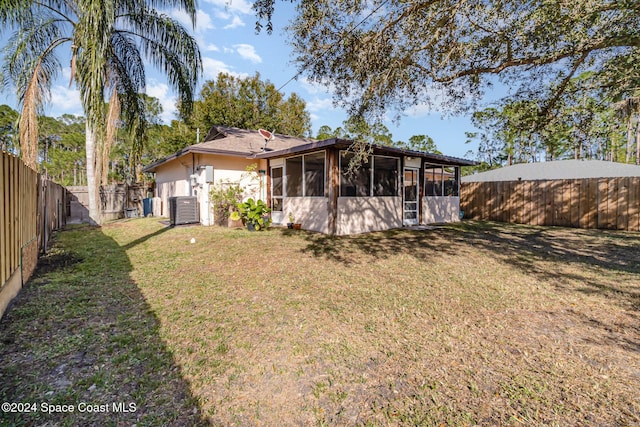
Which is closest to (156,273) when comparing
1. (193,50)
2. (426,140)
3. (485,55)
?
(485,55)

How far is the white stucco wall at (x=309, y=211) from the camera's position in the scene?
8.62m

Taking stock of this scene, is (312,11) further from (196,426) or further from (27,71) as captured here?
(27,71)

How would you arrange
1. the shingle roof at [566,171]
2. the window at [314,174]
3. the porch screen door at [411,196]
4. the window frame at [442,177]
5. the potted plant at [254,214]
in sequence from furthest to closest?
the shingle roof at [566,171] < the window frame at [442,177] < the porch screen door at [411,196] < the potted plant at [254,214] < the window at [314,174]

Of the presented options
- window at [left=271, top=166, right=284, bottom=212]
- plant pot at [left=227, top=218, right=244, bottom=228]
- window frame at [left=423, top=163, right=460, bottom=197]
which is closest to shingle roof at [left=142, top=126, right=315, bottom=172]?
window at [left=271, top=166, right=284, bottom=212]

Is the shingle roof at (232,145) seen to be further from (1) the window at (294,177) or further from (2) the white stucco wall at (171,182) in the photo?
(1) the window at (294,177)

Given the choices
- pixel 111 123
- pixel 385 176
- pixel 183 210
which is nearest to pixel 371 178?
pixel 385 176

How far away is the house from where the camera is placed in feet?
27.9

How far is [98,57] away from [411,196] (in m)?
10.2

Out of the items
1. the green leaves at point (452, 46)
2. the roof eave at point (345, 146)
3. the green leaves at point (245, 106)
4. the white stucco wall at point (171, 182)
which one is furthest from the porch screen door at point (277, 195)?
the green leaves at point (245, 106)

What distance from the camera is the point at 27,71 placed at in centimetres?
839

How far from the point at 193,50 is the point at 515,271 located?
10671 mm

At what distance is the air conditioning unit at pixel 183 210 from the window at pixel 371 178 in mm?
5563

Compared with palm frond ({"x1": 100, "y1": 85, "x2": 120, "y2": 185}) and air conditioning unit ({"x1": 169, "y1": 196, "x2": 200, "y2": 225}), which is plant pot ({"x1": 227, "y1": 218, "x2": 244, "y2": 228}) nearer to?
air conditioning unit ({"x1": 169, "y1": 196, "x2": 200, "y2": 225})

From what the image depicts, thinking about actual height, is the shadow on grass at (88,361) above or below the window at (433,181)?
below
